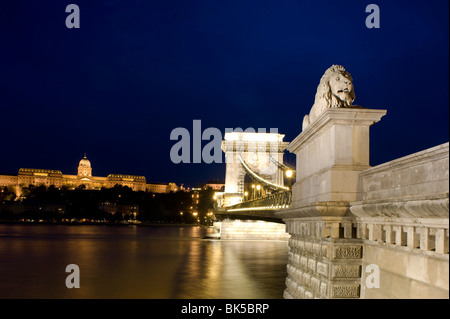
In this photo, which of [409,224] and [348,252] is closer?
[409,224]

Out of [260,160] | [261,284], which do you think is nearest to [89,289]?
[261,284]

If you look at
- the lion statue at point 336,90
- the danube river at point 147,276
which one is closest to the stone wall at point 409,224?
the lion statue at point 336,90

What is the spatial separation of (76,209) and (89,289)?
152 meters

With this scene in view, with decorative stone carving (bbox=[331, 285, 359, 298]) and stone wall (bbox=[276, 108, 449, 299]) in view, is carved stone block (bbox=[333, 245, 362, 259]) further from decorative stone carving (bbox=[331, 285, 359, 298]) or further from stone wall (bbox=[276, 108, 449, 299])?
decorative stone carving (bbox=[331, 285, 359, 298])

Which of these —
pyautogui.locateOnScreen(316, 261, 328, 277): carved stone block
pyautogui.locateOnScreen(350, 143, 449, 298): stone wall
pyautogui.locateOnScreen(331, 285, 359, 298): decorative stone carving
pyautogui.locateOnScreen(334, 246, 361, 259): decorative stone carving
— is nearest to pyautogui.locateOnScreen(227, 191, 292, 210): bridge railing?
pyautogui.locateOnScreen(316, 261, 328, 277): carved stone block

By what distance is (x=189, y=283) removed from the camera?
22.9 metres

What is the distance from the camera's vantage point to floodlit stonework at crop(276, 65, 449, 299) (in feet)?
20.0

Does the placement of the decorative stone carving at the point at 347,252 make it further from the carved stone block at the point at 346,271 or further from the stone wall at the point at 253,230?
the stone wall at the point at 253,230

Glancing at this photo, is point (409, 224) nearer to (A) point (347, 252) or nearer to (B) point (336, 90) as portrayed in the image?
(A) point (347, 252)

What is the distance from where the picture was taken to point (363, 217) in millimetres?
8516

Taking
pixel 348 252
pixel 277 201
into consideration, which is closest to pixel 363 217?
pixel 348 252

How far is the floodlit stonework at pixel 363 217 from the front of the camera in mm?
6105
